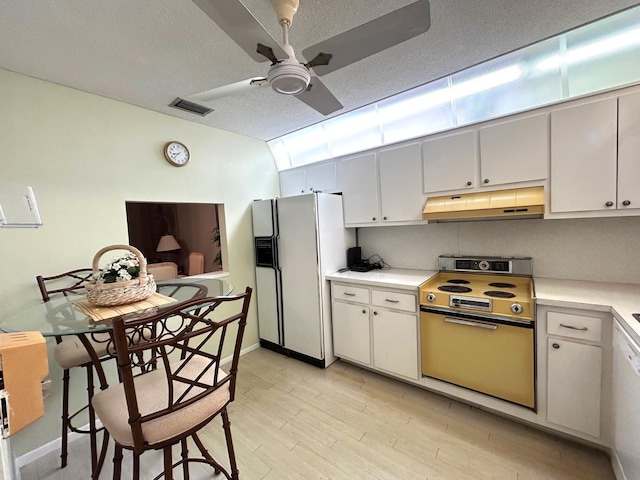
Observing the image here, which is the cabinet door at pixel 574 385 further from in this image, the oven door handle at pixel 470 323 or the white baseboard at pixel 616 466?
the oven door handle at pixel 470 323

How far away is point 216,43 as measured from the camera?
164cm

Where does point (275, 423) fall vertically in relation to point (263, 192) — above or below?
below

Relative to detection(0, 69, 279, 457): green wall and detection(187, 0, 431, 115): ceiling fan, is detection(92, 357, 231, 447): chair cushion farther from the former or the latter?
detection(187, 0, 431, 115): ceiling fan

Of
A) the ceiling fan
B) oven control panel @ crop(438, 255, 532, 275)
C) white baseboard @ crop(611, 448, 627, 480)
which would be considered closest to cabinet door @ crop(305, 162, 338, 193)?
oven control panel @ crop(438, 255, 532, 275)

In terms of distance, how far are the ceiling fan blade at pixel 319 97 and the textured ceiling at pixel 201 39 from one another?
0.37m

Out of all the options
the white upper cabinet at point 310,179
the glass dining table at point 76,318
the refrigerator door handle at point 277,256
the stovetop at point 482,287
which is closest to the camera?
the glass dining table at point 76,318

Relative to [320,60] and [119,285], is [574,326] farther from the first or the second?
[119,285]

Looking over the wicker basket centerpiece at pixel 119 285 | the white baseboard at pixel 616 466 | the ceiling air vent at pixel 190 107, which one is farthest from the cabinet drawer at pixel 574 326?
the ceiling air vent at pixel 190 107

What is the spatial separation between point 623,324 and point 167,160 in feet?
11.2

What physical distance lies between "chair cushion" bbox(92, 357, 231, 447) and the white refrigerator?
149 centimetres

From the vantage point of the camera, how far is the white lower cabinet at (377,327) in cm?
230

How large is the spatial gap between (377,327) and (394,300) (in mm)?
330

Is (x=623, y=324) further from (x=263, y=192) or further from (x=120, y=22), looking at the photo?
(x=263, y=192)

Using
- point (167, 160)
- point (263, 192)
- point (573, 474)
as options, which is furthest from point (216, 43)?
point (573, 474)
